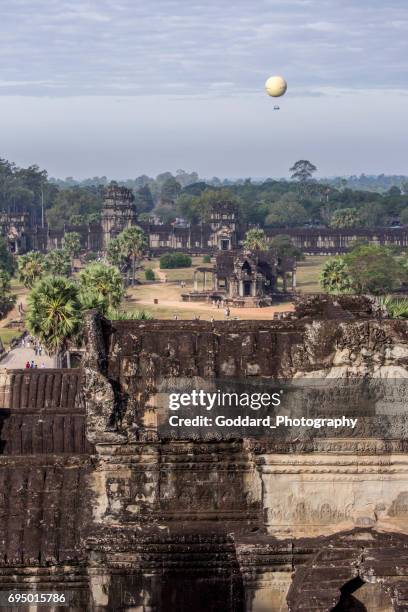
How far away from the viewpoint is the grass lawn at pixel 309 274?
300 feet

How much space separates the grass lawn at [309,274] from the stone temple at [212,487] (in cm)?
7422

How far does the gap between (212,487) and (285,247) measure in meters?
102

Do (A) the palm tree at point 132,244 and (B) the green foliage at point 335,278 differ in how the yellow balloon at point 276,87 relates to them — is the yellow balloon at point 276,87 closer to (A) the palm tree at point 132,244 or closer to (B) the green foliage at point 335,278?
(B) the green foliage at point 335,278

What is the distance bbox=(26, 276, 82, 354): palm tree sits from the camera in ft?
117

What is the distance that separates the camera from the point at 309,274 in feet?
346

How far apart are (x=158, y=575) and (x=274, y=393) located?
203 cm

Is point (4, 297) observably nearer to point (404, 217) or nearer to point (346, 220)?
point (346, 220)

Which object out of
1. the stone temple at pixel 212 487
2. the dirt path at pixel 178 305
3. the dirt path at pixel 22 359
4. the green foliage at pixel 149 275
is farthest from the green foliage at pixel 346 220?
the stone temple at pixel 212 487

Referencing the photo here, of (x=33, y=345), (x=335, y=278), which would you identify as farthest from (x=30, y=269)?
(x=335, y=278)

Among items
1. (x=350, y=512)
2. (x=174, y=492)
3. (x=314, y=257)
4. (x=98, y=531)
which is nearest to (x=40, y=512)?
(x=98, y=531)

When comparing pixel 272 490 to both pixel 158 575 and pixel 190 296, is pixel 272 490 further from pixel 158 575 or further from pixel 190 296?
pixel 190 296

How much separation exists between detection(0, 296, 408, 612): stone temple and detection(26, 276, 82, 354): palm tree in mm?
25581

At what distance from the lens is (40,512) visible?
1036cm

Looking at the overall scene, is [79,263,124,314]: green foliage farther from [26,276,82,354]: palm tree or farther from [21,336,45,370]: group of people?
[26,276,82,354]: palm tree
